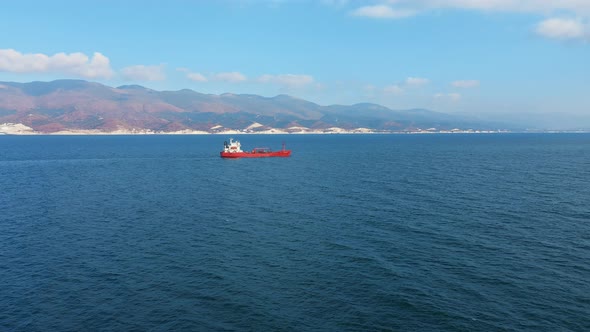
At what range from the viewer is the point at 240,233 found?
6184 cm

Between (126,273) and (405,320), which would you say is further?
(126,273)

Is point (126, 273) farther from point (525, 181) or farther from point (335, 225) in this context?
point (525, 181)

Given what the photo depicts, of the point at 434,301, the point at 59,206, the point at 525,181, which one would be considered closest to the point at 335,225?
the point at 434,301

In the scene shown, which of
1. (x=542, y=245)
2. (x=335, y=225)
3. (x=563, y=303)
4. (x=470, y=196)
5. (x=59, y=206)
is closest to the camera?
(x=563, y=303)

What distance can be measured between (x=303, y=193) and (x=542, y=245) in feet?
176

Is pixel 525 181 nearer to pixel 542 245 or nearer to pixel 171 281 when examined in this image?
pixel 542 245

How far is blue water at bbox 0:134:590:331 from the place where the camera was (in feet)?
119

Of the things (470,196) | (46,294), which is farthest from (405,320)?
(470,196)

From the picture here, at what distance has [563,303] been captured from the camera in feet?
125

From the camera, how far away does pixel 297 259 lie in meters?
50.5

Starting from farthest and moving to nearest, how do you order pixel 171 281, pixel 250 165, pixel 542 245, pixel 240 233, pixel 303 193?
pixel 250 165 → pixel 303 193 → pixel 240 233 → pixel 542 245 → pixel 171 281

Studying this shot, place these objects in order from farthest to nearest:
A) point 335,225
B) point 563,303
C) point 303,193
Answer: point 303,193 → point 335,225 → point 563,303

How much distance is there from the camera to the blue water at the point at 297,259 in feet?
119

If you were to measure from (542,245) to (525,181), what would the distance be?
2507 inches
